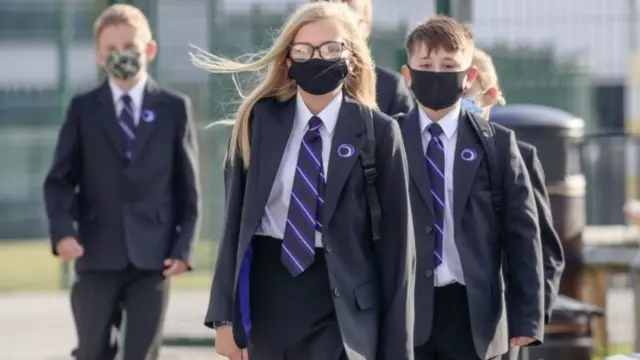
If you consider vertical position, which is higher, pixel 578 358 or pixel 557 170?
pixel 557 170

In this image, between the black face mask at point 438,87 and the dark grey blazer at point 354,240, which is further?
the black face mask at point 438,87

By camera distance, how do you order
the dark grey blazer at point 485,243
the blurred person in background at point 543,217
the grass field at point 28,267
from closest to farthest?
the dark grey blazer at point 485,243 < the blurred person in background at point 543,217 < the grass field at point 28,267

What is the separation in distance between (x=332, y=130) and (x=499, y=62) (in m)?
6.85

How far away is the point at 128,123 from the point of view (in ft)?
25.4

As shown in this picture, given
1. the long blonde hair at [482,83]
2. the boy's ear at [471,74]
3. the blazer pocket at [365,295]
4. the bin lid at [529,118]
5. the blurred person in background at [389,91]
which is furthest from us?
the bin lid at [529,118]

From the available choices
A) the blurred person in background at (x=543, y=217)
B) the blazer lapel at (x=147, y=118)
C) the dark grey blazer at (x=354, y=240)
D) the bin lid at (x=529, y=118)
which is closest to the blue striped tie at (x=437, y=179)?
the blurred person in background at (x=543, y=217)

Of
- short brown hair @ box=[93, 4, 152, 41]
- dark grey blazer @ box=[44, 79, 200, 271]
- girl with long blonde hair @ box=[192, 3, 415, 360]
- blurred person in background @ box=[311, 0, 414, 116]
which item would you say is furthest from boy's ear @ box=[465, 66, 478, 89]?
short brown hair @ box=[93, 4, 152, 41]

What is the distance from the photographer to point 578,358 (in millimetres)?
7984

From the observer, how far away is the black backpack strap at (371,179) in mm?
5016

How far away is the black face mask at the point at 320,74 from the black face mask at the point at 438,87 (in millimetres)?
799

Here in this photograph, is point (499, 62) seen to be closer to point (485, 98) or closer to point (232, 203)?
point (485, 98)

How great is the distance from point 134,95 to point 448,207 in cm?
250

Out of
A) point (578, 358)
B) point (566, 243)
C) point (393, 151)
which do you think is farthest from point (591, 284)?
point (393, 151)

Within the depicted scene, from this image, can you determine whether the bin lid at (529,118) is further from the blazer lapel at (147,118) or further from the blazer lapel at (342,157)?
the blazer lapel at (342,157)
